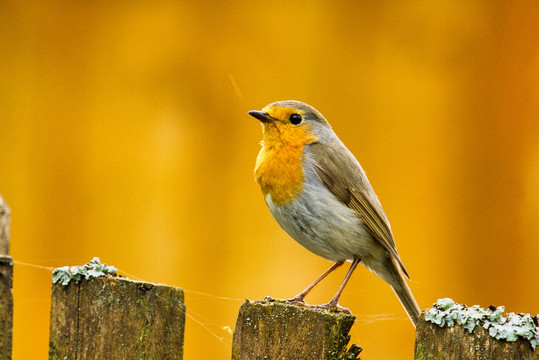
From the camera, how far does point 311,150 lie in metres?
3.34

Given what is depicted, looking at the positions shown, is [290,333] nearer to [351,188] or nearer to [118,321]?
[118,321]

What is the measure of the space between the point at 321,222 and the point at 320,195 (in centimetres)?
12

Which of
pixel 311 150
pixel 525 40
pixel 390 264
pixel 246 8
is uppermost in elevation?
pixel 246 8

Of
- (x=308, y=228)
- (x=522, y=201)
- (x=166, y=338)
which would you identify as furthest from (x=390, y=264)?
(x=166, y=338)

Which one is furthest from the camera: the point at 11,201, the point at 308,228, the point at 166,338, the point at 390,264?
the point at 11,201

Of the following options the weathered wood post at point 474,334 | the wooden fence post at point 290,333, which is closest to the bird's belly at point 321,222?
the wooden fence post at point 290,333

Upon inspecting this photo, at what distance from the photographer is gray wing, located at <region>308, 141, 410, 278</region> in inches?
129

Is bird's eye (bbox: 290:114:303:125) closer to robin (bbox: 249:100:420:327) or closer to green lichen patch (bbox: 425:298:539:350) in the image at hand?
robin (bbox: 249:100:420:327)

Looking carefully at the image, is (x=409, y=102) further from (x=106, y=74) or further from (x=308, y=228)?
(x=106, y=74)

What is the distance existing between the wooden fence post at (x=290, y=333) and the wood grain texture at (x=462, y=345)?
0.76 ft

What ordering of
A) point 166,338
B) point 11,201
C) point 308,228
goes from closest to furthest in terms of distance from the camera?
point 166,338 → point 308,228 → point 11,201

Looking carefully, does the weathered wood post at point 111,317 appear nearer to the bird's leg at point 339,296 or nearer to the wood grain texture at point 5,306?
the wood grain texture at point 5,306

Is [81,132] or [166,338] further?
[81,132]

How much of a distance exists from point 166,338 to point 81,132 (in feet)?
7.20
